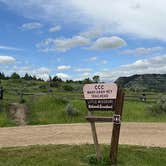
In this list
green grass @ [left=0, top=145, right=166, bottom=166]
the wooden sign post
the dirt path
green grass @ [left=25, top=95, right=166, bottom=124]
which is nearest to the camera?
the wooden sign post

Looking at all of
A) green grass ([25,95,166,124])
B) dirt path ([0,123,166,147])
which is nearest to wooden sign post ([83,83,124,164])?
dirt path ([0,123,166,147])

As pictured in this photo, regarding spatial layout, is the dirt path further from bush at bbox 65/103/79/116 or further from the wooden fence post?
the wooden fence post

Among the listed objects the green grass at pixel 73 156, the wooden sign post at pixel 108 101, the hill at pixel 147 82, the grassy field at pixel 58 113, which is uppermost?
the hill at pixel 147 82

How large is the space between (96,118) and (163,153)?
2.60 m

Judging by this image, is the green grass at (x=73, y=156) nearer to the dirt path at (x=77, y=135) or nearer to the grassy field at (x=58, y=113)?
the dirt path at (x=77, y=135)

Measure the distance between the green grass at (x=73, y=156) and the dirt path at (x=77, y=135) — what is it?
148 centimetres

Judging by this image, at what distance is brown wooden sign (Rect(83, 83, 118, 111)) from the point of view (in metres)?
8.90

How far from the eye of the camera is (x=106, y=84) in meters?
9.00

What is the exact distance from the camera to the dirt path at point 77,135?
1282 centimetres

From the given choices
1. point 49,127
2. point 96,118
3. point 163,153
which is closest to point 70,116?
point 49,127

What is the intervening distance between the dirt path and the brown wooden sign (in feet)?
Answer: 11.7

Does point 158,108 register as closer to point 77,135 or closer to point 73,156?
point 77,135

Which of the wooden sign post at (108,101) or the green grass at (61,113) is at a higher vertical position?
the wooden sign post at (108,101)

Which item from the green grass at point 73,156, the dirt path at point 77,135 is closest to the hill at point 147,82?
the dirt path at point 77,135
